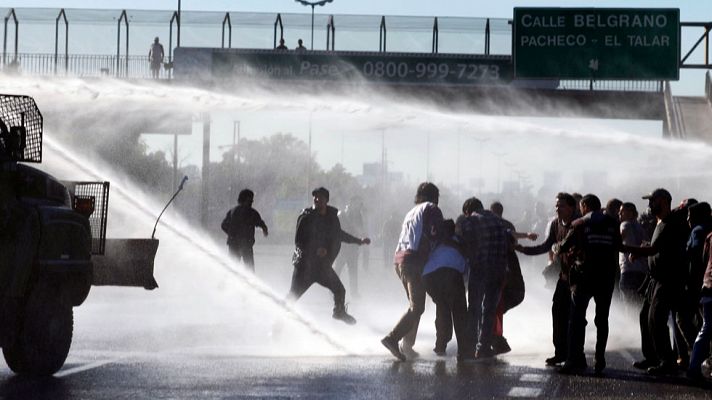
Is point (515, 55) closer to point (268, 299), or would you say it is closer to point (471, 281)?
point (268, 299)

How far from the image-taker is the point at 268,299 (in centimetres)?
1891

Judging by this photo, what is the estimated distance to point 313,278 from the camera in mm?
16031

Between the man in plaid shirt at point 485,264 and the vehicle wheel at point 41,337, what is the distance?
4145mm

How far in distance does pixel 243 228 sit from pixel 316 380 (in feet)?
27.4

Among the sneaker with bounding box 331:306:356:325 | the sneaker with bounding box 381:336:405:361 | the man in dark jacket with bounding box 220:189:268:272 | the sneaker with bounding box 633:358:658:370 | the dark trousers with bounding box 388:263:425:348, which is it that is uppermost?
the man in dark jacket with bounding box 220:189:268:272

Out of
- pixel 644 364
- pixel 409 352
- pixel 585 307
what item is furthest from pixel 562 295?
pixel 409 352

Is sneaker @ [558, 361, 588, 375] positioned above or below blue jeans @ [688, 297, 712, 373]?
below

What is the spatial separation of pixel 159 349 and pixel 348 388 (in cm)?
359

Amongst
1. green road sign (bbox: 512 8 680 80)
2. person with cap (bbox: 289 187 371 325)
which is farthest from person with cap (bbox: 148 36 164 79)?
person with cap (bbox: 289 187 371 325)

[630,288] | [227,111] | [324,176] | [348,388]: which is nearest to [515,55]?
[227,111]

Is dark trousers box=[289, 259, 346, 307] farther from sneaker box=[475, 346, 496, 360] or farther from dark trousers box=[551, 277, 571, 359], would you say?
dark trousers box=[551, 277, 571, 359]

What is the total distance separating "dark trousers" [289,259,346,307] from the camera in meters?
16.0

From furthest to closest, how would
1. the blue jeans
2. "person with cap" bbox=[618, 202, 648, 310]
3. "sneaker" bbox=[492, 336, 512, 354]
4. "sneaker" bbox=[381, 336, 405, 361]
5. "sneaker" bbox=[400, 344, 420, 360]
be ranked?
"person with cap" bbox=[618, 202, 648, 310] → "sneaker" bbox=[492, 336, 512, 354] → "sneaker" bbox=[400, 344, 420, 360] → "sneaker" bbox=[381, 336, 405, 361] → the blue jeans

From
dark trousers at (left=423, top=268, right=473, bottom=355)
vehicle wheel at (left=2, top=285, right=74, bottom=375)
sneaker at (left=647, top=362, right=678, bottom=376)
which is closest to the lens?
vehicle wheel at (left=2, top=285, right=74, bottom=375)
